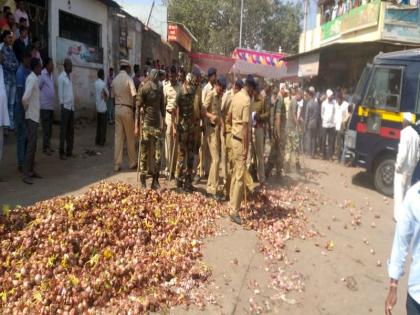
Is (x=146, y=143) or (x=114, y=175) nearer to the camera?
(x=146, y=143)

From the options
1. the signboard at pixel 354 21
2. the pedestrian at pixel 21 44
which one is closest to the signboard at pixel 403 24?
the signboard at pixel 354 21

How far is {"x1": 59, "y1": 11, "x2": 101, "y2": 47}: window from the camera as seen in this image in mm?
13562

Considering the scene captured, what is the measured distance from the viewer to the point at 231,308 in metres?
4.30

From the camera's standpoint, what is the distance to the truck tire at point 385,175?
30.2 ft

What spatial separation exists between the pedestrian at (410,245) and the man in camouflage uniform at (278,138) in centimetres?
646

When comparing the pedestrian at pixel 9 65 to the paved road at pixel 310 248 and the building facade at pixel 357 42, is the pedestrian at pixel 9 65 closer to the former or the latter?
the paved road at pixel 310 248

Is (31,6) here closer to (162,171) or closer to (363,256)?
(162,171)

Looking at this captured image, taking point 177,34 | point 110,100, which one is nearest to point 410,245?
point 110,100

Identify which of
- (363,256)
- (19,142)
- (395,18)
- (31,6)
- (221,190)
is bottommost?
(363,256)

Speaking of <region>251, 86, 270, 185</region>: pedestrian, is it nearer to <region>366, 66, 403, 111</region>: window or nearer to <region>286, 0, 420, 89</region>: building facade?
<region>366, 66, 403, 111</region>: window

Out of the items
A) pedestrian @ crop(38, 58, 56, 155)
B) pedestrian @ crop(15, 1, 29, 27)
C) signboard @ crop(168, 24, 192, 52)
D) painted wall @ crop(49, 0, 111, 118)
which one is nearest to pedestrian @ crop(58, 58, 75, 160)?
pedestrian @ crop(38, 58, 56, 155)

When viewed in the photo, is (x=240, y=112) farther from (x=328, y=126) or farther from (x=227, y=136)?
(x=328, y=126)

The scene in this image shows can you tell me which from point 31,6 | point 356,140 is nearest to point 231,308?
point 356,140

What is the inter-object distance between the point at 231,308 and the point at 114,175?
4533mm
